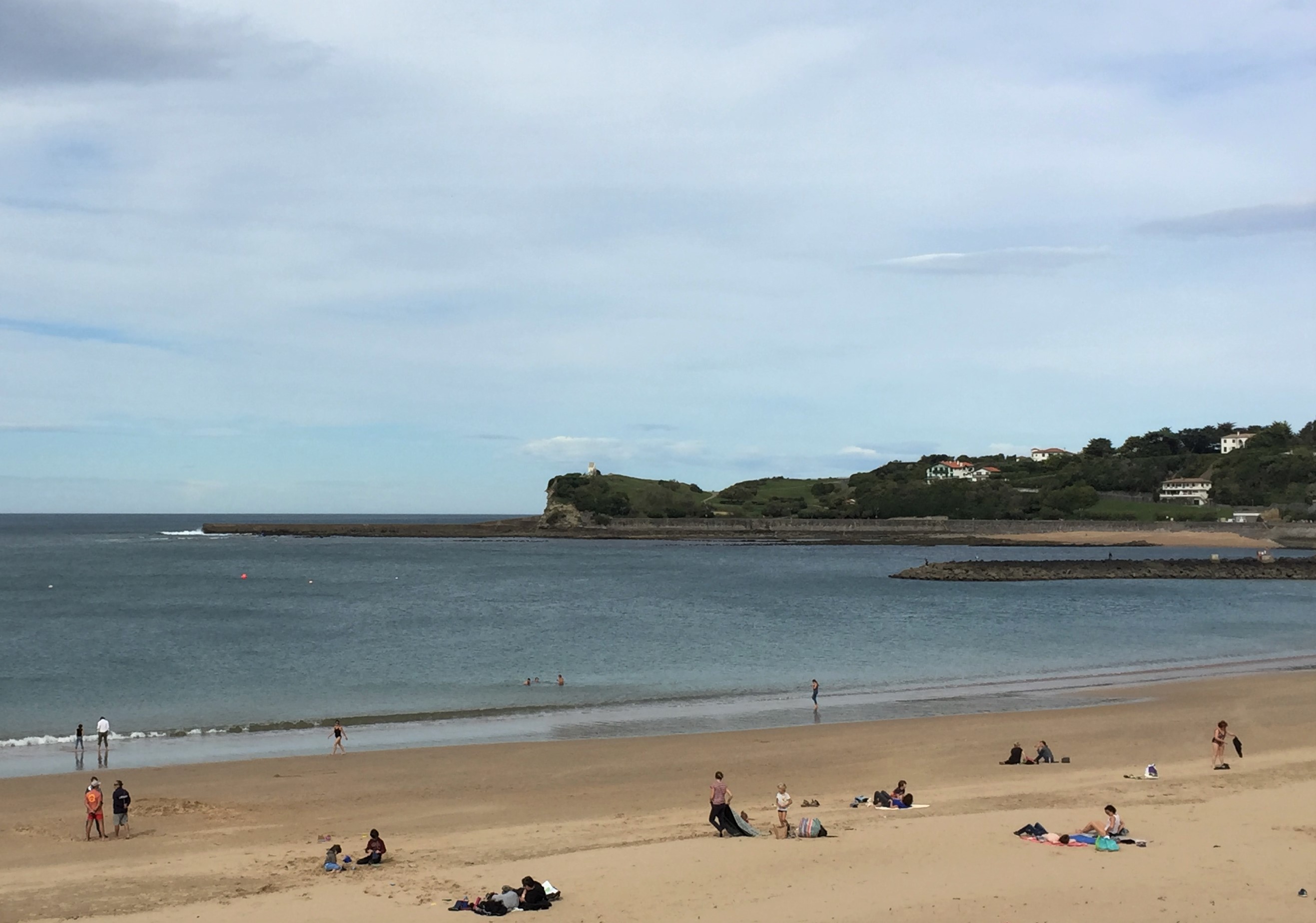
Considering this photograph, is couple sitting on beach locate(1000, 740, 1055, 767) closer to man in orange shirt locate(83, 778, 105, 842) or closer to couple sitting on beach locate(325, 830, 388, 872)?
couple sitting on beach locate(325, 830, 388, 872)

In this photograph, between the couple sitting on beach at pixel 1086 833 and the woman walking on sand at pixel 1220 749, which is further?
the woman walking on sand at pixel 1220 749

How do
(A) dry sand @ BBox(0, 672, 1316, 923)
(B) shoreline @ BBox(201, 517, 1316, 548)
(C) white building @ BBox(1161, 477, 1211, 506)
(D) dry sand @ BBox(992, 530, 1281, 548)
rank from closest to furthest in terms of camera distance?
(A) dry sand @ BBox(0, 672, 1316, 923) < (D) dry sand @ BBox(992, 530, 1281, 548) < (B) shoreline @ BBox(201, 517, 1316, 548) < (C) white building @ BBox(1161, 477, 1211, 506)

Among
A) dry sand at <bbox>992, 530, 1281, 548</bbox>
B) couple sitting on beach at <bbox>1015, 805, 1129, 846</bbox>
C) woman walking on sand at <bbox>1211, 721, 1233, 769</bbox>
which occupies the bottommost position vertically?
dry sand at <bbox>992, 530, 1281, 548</bbox>

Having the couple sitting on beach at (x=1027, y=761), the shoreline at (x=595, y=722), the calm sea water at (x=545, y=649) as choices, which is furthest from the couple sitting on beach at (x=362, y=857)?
the couple sitting on beach at (x=1027, y=761)

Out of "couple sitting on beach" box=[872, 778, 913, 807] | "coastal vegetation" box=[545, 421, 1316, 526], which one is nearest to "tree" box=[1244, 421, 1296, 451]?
"coastal vegetation" box=[545, 421, 1316, 526]

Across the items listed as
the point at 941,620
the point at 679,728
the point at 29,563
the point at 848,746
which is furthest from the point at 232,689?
the point at 29,563

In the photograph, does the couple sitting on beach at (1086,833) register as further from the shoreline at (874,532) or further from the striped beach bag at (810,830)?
the shoreline at (874,532)

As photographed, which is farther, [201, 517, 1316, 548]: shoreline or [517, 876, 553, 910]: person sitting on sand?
[201, 517, 1316, 548]: shoreline

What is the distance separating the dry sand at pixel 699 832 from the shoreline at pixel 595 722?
4.70 ft

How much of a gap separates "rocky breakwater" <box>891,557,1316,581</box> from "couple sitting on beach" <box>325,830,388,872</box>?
7163 centimetres

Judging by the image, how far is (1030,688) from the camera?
3303 centimetres

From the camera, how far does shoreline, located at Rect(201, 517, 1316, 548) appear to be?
131m

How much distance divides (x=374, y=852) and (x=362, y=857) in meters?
0.43

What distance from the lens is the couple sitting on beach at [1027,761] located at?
2164 centimetres
